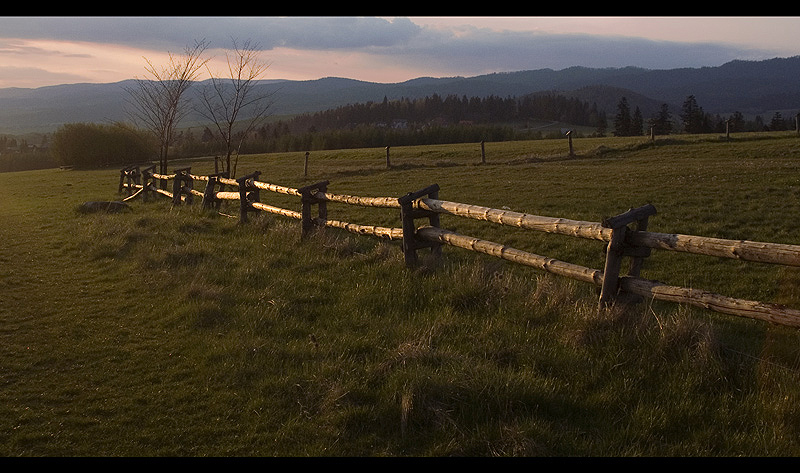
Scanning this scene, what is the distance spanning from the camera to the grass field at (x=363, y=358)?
364cm

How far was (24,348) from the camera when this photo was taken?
548cm

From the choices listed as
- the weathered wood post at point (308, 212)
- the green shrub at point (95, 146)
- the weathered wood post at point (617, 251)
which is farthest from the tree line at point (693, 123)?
the weathered wood post at point (617, 251)

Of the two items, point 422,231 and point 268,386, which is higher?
point 422,231

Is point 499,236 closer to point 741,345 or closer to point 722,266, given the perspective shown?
point 722,266

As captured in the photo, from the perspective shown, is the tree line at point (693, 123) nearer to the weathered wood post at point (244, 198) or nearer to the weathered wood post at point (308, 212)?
the weathered wood post at point (244, 198)

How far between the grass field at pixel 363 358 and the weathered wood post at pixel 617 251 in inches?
14.5

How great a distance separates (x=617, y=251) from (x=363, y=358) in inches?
106

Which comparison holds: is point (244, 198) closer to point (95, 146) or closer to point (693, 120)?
point (95, 146)

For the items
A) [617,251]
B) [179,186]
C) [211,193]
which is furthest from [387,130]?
[617,251]

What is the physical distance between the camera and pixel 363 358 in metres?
4.86

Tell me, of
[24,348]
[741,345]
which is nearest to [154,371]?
[24,348]

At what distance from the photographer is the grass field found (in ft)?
12.0
